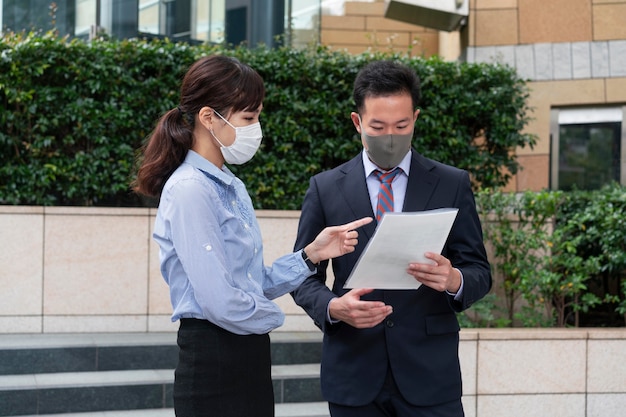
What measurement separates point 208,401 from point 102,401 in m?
3.83

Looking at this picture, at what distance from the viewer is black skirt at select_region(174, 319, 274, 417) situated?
252cm

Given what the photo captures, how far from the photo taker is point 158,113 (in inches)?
308

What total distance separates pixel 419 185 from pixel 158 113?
17.0 feet

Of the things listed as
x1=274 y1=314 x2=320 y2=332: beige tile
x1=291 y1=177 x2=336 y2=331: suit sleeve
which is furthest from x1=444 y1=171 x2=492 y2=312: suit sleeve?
x1=274 y1=314 x2=320 y2=332: beige tile

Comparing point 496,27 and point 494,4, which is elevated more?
point 494,4

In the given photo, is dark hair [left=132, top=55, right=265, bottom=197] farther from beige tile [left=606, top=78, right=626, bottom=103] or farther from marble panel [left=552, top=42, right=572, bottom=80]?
beige tile [left=606, top=78, right=626, bottom=103]

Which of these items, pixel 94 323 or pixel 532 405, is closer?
pixel 532 405

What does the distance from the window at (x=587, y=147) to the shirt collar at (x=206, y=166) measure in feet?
28.4

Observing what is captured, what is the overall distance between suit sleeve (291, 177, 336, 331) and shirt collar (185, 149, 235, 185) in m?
0.48

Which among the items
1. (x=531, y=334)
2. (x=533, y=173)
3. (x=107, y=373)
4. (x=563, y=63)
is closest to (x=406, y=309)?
(x=531, y=334)

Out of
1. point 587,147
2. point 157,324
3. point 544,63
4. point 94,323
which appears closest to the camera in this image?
point 94,323

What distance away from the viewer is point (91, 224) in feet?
24.1

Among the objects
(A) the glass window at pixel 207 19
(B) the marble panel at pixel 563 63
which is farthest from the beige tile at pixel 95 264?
(B) the marble panel at pixel 563 63

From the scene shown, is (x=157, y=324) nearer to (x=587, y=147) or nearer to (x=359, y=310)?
(x=359, y=310)
